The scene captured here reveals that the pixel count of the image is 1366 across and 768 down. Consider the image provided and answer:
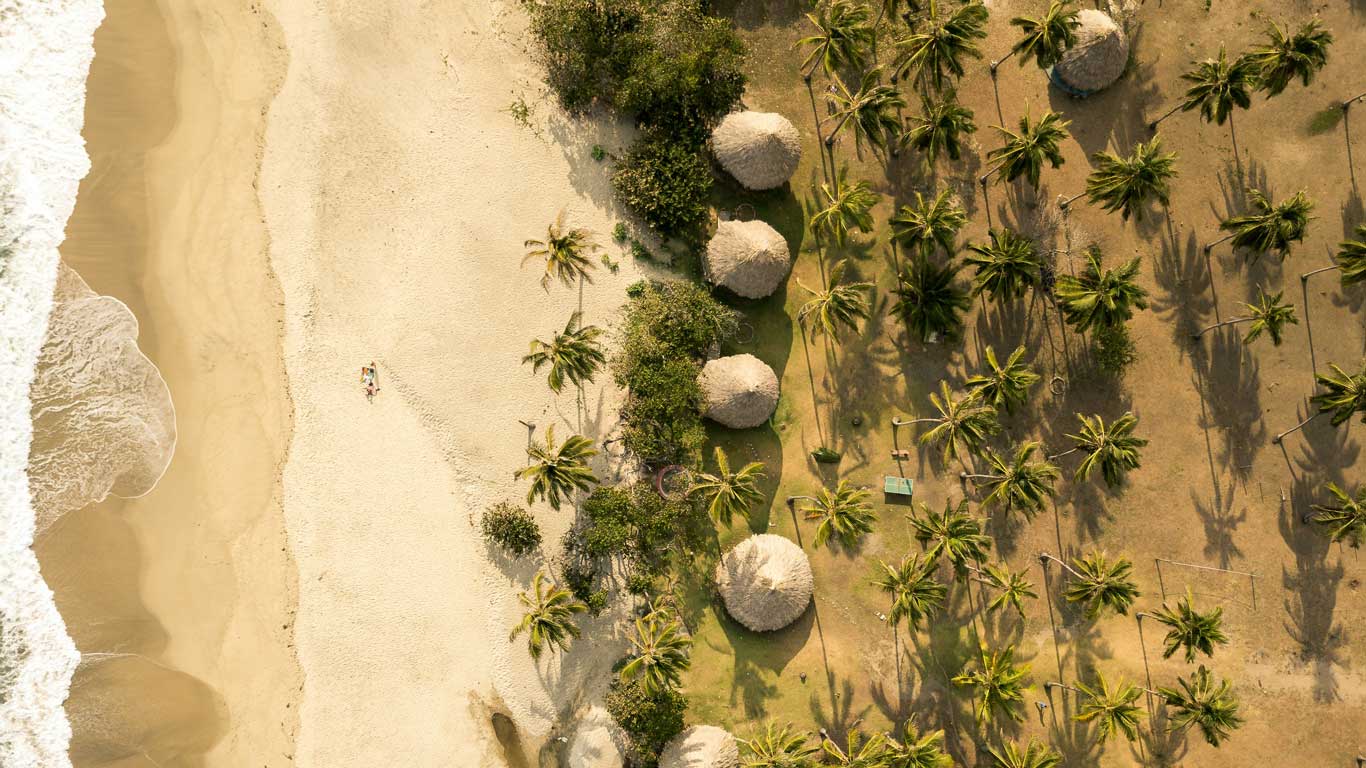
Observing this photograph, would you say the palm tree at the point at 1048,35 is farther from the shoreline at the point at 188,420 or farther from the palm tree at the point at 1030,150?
the shoreline at the point at 188,420

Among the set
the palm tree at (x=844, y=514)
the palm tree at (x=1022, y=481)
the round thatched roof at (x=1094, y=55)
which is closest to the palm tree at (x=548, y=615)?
the palm tree at (x=844, y=514)

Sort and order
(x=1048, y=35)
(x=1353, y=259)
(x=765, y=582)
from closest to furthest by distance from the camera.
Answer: (x=765, y=582) < (x=1048, y=35) < (x=1353, y=259)

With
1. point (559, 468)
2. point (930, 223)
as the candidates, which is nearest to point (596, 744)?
point (559, 468)

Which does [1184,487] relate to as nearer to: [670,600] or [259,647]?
[670,600]

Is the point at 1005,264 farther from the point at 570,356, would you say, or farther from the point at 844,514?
the point at 570,356

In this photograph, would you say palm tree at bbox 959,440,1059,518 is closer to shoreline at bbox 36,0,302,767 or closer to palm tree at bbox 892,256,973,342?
palm tree at bbox 892,256,973,342

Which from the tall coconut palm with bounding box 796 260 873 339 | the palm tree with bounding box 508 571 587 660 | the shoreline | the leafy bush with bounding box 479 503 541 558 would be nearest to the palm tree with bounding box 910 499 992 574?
A: the tall coconut palm with bounding box 796 260 873 339

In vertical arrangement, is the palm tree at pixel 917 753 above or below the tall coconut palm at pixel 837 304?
below
